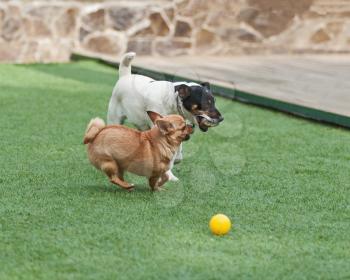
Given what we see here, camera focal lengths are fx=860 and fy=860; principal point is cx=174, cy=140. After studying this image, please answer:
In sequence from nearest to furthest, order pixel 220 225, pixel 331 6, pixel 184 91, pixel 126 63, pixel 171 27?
pixel 220 225 < pixel 184 91 < pixel 126 63 < pixel 171 27 < pixel 331 6

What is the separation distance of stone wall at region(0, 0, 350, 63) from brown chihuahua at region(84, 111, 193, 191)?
22.8ft

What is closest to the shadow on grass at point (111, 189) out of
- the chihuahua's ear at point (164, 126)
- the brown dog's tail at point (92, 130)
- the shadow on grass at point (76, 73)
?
the brown dog's tail at point (92, 130)

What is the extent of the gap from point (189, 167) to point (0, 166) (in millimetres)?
1270

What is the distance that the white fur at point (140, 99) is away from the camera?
5375mm

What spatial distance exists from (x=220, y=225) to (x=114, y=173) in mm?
1012

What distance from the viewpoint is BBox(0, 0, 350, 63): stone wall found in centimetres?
1158

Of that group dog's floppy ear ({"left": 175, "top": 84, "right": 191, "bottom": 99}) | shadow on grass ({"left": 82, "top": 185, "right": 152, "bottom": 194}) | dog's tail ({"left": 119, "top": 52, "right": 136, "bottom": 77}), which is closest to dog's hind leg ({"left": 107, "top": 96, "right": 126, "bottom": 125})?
dog's tail ({"left": 119, "top": 52, "right": 136, "bottom": 77})

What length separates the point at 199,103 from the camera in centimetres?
523

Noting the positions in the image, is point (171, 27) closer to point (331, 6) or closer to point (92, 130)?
point (331, 6)

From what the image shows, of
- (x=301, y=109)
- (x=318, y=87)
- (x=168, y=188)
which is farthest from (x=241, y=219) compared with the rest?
(x=318, y=87)

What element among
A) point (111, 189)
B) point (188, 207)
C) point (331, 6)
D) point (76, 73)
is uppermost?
point (188, 207)

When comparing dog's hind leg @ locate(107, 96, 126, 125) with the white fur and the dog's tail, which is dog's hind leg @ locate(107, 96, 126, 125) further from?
the dog's tail

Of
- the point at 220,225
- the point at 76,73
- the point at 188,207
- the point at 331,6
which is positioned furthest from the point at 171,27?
the point at 220,225

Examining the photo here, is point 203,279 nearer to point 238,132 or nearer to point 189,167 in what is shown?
point 189,167
